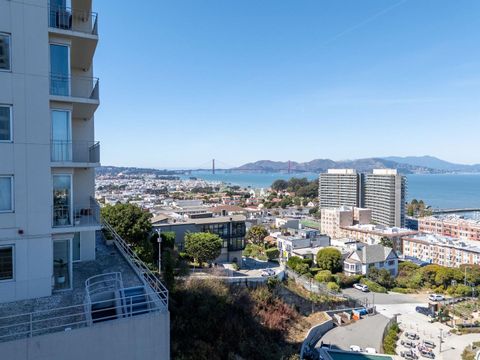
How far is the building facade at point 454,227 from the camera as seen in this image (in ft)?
212

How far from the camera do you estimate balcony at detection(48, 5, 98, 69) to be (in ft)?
28.2

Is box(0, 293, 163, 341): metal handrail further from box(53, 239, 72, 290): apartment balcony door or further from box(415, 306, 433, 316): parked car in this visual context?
box(415, 306, 433, 316): parked car

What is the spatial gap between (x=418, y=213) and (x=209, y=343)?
101 meters

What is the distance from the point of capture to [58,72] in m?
8.52

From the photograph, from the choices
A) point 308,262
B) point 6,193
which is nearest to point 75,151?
point 6,193

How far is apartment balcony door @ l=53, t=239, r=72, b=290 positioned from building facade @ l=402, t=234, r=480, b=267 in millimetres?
51884

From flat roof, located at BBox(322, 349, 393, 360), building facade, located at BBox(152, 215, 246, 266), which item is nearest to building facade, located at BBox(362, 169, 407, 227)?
building facade, located at BBox(152, 215, 246, 266)

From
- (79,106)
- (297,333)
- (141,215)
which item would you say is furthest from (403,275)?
(79,106)

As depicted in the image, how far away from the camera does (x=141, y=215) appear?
76.4ft

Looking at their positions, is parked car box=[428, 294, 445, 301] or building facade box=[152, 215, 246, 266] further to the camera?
parked car box=[428, 294, 445, 301]

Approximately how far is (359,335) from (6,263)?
24.1 metres

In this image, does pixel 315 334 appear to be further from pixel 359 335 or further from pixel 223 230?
pixel 223 230

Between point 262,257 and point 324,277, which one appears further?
point 262,257

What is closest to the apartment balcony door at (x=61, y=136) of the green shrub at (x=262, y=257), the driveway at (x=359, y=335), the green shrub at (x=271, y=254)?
the driveway at (x=359, y=335)
